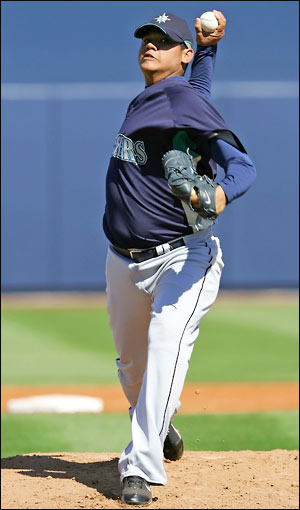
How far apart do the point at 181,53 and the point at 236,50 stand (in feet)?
44.0

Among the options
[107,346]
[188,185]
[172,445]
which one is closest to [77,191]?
[107,346]

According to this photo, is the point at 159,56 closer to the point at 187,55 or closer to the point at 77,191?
the point at 187,55

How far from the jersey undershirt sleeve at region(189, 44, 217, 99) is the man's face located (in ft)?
0.88

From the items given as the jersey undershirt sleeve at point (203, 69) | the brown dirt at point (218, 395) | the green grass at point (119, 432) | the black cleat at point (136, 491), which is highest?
the jersey undershirt sleeve at point (203, 69)

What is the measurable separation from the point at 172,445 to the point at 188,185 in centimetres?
142

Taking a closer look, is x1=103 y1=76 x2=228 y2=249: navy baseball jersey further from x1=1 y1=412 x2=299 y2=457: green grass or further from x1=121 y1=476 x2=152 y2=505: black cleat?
x1=1 y1=412 x2=299 y2=457: green grass

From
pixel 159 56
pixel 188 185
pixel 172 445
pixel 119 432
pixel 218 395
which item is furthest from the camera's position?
pixel 218 395

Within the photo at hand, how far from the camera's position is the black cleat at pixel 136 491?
3.05 meters

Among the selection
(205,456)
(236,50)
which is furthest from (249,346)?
(236,50)

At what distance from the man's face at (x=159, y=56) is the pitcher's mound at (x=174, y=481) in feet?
5.30

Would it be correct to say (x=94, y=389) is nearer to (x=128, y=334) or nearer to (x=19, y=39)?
(x=128, y=334)

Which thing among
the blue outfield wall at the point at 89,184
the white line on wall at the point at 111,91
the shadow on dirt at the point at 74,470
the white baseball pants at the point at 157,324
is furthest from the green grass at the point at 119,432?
A: the white line on wall at the point at 111,91

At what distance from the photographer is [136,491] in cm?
307

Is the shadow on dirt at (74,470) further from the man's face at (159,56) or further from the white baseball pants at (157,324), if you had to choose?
the man's face at (159,56)
